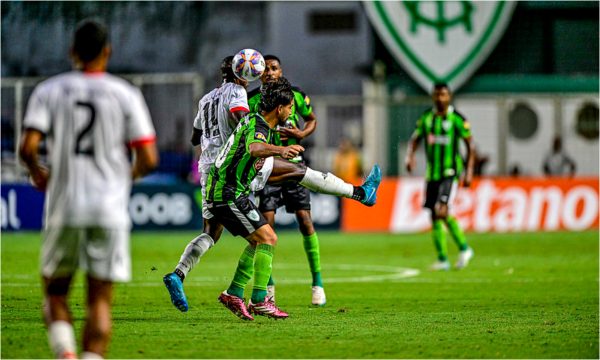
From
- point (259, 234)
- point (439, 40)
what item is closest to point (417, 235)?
point (439, 40)

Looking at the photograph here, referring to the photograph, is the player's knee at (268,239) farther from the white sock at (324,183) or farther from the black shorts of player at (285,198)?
the black shorts of player at (285,198)

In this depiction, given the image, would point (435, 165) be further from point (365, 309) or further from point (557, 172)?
point (557, 172)

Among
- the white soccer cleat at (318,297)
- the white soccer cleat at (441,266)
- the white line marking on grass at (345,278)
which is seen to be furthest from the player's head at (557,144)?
the white soccer cleat at (318,297)

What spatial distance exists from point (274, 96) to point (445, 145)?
7.08m

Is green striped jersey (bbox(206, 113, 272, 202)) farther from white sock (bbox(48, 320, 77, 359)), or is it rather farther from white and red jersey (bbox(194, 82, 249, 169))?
white sock (bbox(48, 320, 77, 359))

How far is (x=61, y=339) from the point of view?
23.0ft

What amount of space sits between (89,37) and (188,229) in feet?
58.6

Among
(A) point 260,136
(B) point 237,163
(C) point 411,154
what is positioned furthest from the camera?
(C) point 411,154

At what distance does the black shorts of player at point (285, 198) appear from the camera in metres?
12.2

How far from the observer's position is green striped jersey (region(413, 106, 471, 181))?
669 inches

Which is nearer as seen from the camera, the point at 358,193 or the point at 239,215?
the point at 239,215

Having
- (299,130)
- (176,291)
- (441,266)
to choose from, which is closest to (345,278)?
(441,266)

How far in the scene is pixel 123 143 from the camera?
6949 mm

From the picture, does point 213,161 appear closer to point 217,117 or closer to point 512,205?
point 217,117
